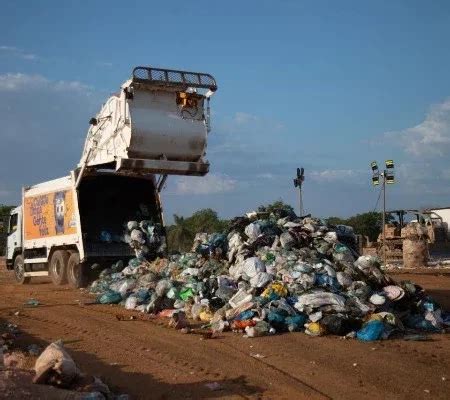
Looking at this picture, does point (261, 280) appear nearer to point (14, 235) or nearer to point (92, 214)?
point (92, 214)

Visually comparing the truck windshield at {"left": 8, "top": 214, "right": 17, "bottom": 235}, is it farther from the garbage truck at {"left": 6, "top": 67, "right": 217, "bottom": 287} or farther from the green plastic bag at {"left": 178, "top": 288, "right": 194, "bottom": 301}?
the green plastic bag at {"left": 178, "top": 288, "right": 194, "bottom": 301}

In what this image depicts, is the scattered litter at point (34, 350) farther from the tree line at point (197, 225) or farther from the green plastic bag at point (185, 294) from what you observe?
the tree line at point (197, 225)

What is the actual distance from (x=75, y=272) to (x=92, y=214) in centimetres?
151

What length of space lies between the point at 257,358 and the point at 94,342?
220cm

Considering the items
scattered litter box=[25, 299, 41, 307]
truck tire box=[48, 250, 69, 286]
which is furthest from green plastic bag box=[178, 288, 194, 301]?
truck tire box=[48, 250, 69, 286]

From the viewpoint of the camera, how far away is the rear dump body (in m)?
14.0

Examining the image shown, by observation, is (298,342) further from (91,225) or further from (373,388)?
(91,225)

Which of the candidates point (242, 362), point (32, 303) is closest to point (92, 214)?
point (32, 303)

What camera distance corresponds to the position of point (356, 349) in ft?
22.3

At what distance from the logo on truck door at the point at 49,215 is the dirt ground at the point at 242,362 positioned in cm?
545

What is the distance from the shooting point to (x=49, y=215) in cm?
1525

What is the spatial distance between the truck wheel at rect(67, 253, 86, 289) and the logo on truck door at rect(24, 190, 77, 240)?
2.13 ft

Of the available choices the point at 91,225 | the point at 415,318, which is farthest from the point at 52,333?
the point at 91,225

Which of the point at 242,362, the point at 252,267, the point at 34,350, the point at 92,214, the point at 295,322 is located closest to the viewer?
the point at 242,362
